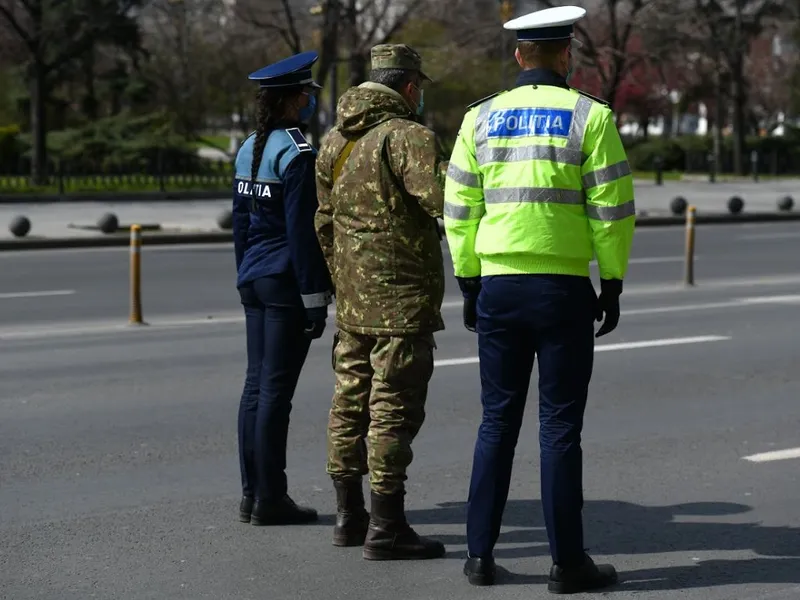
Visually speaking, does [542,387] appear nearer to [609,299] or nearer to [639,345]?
[609,299]

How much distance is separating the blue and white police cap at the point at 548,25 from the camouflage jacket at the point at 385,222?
605 millimetres

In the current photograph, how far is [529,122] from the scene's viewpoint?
16.4ft

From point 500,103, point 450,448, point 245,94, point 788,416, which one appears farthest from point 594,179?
point 245,94

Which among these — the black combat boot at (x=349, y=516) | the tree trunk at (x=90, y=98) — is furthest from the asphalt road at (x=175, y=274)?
the tree trunk at (x=90, y=98)

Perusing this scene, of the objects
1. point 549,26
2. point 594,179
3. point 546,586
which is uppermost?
point 549,26

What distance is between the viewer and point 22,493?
6.84 m

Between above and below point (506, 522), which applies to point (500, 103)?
above

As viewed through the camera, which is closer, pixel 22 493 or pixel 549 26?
pixel 549 26

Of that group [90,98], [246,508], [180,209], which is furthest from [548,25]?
[90,98]

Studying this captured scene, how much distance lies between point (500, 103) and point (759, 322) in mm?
8607

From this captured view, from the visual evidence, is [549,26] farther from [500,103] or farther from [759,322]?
[759,322]

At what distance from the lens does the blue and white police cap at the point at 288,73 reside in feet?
19.5

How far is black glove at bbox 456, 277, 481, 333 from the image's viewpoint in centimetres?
520

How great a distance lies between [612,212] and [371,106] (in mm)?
1124
